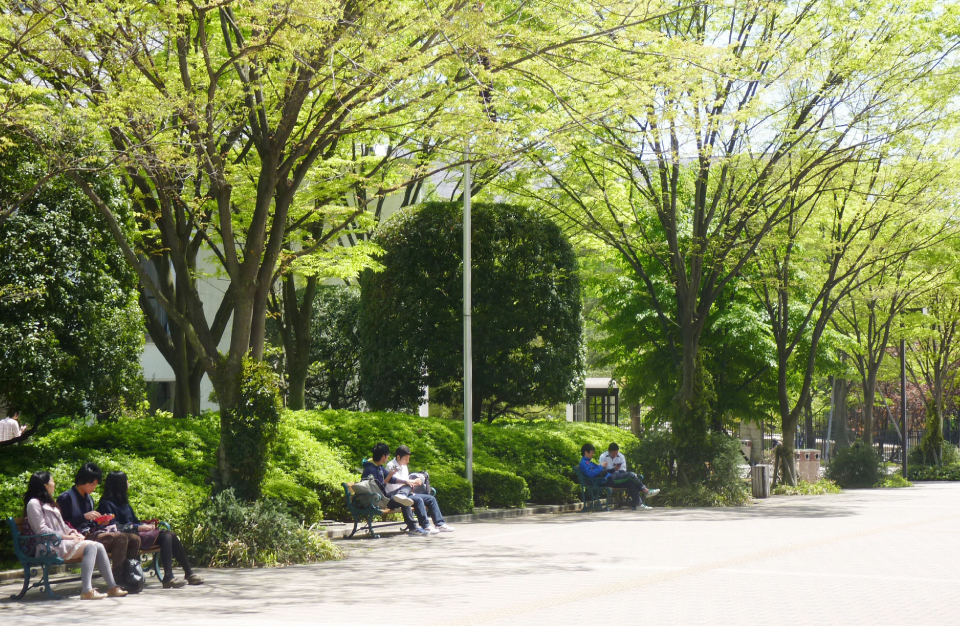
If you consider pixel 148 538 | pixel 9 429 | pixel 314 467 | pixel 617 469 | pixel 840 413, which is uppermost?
pixel 840 413

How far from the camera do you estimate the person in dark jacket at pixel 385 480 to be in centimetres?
1514

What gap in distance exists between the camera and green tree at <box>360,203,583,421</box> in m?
23.7

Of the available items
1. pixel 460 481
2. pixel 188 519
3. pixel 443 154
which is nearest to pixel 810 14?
pixel 443 154

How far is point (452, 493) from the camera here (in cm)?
1778

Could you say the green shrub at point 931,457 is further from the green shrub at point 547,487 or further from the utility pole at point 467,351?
the utility pole at point 467,351

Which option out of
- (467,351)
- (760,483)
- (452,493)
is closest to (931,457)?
(760,483)

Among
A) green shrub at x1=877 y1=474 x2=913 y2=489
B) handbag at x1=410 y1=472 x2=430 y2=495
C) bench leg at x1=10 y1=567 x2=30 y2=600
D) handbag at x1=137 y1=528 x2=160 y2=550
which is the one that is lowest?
bench leg at x1=10 y1=567 x2=30 y2=600

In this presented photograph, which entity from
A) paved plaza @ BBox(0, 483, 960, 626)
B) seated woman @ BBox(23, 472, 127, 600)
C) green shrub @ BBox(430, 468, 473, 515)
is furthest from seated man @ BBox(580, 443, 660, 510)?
seated woman @ BBox(23, 472, 127, 600)

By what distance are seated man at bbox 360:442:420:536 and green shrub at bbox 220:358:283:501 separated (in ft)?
8.41

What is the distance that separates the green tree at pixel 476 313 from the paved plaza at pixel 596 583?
789cm

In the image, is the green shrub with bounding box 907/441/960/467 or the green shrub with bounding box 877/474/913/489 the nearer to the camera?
the green shrub with bounding box 877/474/913/489

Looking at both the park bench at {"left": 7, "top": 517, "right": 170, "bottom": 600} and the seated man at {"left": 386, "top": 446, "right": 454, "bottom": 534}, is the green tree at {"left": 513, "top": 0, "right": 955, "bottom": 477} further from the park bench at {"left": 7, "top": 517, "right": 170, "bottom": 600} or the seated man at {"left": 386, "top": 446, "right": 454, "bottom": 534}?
the park bench at {"left": 7, "top": 517, "right": 170, "bottom": 600}

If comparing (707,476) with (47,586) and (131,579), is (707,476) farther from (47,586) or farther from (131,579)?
(47,586)

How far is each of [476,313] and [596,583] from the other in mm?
14218
